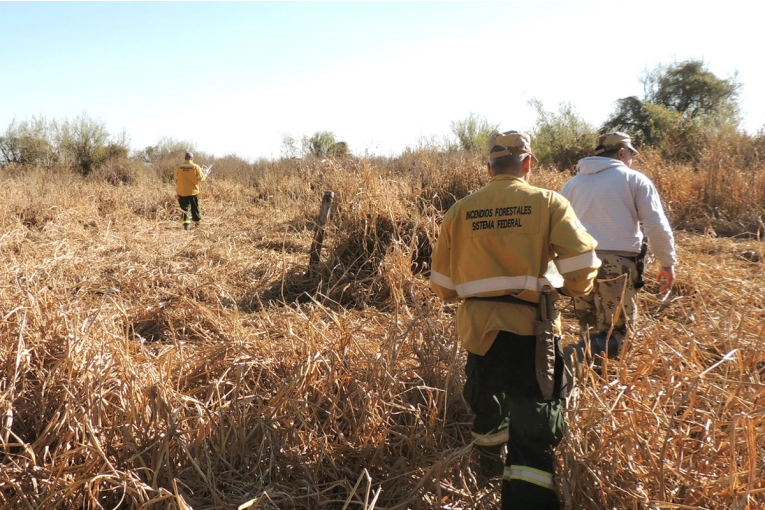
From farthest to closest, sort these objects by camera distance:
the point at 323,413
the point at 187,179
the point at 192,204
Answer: the point at 192,204, the point at 187,179, the point at 323,413

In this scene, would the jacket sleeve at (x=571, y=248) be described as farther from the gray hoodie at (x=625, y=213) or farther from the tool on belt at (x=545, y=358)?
the gray hoodie at (x=625, y=213)

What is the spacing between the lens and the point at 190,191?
38.1ft

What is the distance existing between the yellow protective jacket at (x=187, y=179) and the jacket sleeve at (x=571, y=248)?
10.7 m

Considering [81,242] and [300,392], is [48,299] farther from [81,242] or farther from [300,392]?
[81,242]

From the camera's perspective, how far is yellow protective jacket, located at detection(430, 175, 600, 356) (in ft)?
7.06

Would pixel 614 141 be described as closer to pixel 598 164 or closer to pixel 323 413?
pixel 598 164

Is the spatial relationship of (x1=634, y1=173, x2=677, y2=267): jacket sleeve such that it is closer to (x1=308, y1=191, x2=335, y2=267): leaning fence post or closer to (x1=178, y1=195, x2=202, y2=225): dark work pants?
(x1=308, y1=191, x2=335, y2=267): leaning fence post

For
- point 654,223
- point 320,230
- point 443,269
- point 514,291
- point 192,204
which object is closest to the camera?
point 514,291

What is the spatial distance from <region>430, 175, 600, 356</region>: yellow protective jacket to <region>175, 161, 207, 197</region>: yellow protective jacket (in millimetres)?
10328

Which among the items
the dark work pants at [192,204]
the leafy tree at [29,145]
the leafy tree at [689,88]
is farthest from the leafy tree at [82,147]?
the leafy tree at [689,88]

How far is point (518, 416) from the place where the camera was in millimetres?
2188

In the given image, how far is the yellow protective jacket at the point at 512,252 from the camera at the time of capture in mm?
2152

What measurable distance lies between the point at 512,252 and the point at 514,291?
0.17m

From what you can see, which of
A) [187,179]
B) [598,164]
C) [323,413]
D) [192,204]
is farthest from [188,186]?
[598,164]
